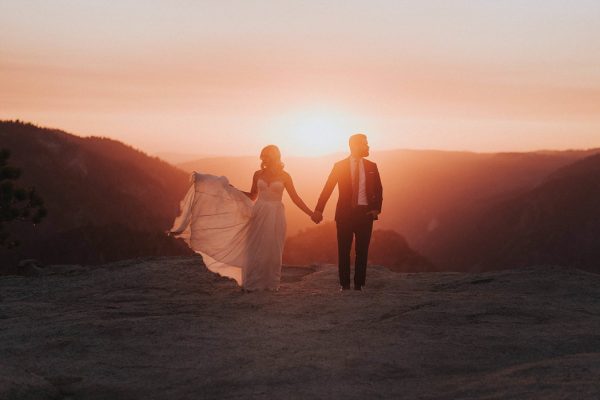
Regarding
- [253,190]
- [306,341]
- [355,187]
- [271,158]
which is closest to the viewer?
[306,341]

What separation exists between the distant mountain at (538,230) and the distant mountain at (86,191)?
31.8 m

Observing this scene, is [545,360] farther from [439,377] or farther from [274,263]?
[274,263]

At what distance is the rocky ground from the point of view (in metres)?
6.85

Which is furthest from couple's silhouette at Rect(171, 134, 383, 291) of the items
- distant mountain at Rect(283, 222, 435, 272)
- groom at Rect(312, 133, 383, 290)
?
distant mountain at Rect(283, 222, 435, 272)

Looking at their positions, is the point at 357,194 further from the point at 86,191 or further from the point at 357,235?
the point at 86,191

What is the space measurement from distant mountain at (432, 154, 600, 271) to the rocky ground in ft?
184

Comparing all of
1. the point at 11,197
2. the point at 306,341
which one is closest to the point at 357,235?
the point at 306,341

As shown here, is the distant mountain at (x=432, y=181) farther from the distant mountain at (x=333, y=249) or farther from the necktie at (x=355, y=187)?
the necktie at (x=355, y=187)

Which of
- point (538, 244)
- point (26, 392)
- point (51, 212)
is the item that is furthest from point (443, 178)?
point (26, 392)

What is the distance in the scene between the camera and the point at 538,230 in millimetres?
74938

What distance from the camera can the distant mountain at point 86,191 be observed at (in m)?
35.3

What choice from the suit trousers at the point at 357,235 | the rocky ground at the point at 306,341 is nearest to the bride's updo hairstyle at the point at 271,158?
the suit trousers at the point at 357,235

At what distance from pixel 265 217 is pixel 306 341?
391cm

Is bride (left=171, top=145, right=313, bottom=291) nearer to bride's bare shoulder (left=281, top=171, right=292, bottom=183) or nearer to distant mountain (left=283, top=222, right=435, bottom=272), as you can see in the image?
bride's bare shoulder (left=281, top=171, right=292, bottom=183)
